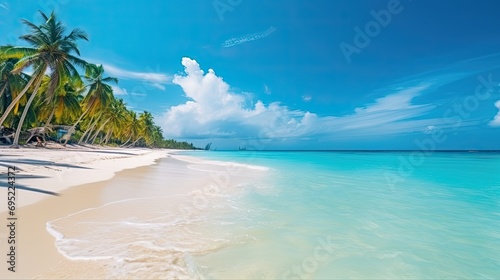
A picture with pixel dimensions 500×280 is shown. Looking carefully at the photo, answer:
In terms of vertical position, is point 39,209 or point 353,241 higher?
point 39,209

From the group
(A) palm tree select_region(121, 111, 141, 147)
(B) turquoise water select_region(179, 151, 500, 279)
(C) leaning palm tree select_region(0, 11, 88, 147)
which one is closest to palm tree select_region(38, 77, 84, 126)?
(C) leaning palm tree select_region(0, 11, 88, 147)

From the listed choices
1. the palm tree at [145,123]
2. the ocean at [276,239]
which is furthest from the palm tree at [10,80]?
the palm tree at [145,123]

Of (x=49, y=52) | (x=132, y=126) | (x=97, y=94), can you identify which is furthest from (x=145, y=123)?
(x=49, y=52)

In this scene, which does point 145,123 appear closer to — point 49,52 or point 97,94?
point 97,94

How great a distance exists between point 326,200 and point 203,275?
6.19m

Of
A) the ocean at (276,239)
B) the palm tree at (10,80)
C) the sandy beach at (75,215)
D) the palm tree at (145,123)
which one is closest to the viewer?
the sandy beach at (75,215)

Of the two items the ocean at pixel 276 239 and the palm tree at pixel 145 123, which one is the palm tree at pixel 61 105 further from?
the palm tree at pixel 145 123

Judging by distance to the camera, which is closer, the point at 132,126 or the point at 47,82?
the point at 47,82

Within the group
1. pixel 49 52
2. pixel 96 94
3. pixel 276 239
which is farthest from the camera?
pixel 96 94

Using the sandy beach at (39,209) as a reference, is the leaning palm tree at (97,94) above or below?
above

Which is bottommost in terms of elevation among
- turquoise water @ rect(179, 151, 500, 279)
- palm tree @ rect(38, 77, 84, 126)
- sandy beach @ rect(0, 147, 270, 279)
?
turquoise water @ rect(179, 151, 500, 279)

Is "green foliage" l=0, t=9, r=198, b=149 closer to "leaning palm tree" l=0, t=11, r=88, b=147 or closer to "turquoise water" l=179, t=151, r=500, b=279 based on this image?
"leaning palm tree" l=0, t=11, r=88, b=147

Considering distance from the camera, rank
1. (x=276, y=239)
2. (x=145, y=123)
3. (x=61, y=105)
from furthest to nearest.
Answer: (x=145, y=123), (x=61, y=105), (x=276, y=239)

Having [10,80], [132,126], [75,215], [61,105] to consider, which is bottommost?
[75,215]
